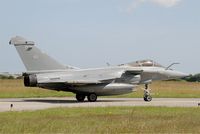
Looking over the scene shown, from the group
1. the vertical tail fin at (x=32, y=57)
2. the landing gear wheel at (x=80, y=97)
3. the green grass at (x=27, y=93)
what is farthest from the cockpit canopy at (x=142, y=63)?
the green grass at (x=27, y=93)

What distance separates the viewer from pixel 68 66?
103 ft

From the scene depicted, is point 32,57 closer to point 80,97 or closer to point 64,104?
point 64,104

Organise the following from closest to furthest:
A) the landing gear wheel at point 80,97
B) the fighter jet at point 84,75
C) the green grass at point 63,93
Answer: the fighter jet at point 84,75 < the landing gear wheel at point 80,97 < the green grass at point 63,93

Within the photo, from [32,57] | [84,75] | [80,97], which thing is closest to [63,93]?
[80,97]

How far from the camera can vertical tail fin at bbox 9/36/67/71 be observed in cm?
2992

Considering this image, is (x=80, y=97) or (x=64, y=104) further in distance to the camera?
(x=80, y=97)

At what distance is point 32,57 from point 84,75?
366 centimetres

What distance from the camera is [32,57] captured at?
2991 cm

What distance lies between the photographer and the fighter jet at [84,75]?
1177 inches

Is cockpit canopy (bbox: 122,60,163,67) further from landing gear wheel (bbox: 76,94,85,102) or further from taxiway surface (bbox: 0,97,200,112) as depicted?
landing gear wheel (bbox: 76,94,85,102)

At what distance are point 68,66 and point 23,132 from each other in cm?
A: 1893

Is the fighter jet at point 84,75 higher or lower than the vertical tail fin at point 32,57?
lower

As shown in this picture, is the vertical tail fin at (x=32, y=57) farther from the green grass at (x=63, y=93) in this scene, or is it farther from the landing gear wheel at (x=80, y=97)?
the green grass at (x=63, y=93)

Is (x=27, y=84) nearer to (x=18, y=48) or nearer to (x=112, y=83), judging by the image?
(x=18, y=48)
